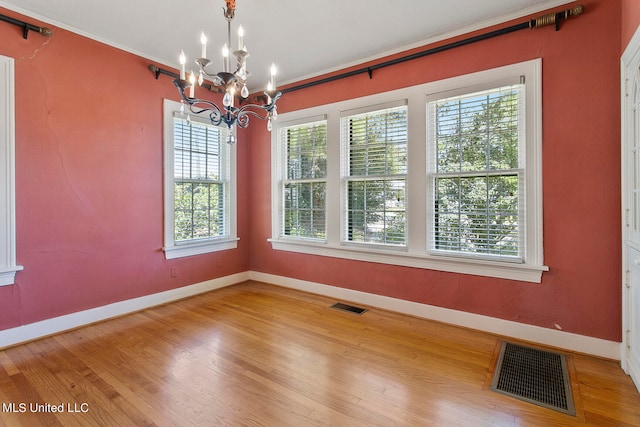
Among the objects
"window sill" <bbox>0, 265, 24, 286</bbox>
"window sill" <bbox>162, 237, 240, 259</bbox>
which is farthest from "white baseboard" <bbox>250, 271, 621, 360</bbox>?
"window sill" <bbox>0, 265, 24, 286</bbox>

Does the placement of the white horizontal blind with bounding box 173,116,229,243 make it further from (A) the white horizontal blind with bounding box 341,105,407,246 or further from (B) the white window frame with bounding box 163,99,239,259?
(A) the white horizontal blind with bounding box 341,105,407,246

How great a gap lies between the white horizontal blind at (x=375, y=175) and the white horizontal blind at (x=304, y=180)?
363mm

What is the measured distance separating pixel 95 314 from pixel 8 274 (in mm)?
803

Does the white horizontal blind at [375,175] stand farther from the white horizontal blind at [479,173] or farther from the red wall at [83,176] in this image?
the red wall at [83,176]

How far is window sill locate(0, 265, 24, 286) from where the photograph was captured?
2.56 metres

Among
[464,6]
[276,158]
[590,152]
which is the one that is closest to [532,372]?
[590,152]

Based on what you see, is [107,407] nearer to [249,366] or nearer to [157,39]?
[249,366]

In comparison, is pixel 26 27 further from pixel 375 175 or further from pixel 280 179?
pixel 375 175

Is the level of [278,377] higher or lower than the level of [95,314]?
lower

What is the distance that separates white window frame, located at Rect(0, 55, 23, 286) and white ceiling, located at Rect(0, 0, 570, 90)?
1.60 feet

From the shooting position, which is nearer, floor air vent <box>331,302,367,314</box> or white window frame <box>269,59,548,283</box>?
white window frame <box>269,59,548,283</box>

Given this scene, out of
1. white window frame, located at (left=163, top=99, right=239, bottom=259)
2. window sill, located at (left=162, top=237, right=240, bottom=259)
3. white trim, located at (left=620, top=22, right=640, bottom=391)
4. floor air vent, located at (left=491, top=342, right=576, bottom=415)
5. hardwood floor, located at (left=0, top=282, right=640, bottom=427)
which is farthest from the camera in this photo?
window sill, located at (left=162, top=237, right=240, bottom=259)

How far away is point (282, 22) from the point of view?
9.34 ft

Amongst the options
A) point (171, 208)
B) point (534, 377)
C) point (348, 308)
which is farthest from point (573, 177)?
point (171, 208)
